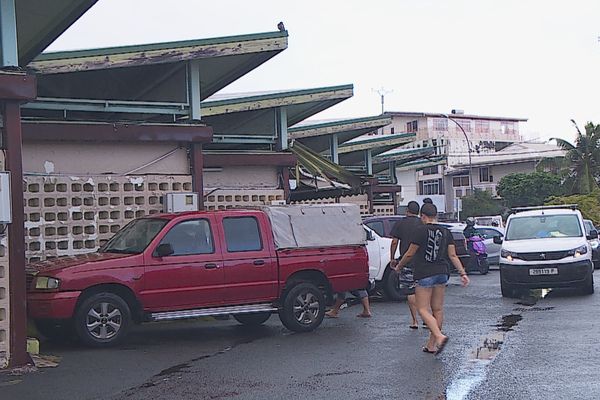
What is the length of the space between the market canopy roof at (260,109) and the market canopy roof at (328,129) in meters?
1.44

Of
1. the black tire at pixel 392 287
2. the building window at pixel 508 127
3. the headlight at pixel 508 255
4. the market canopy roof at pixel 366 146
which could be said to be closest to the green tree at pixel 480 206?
the market canopy roof at pixel 366 146

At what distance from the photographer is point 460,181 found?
70812 mm

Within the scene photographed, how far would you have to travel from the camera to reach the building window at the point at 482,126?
8906 centimetres

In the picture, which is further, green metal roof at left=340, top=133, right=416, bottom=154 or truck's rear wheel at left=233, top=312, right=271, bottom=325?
green metal roof at left=340, top=133, right=416, bottom=154

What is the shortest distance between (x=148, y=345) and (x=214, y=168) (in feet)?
23.8

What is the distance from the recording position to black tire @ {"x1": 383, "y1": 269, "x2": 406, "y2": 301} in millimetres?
17375

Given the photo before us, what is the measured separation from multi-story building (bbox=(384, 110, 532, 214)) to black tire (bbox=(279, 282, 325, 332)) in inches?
1651

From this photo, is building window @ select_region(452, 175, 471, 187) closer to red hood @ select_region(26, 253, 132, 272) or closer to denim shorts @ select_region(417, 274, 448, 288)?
red hood @ select_region(26, 253, 132, 272)

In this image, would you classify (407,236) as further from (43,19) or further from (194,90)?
(43,19)

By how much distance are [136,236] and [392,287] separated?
6674mm

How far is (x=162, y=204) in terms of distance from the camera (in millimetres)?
15461

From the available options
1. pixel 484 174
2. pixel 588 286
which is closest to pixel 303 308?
pixel 588 286

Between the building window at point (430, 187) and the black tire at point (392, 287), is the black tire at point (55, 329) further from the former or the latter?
the building window at point (430, 187)

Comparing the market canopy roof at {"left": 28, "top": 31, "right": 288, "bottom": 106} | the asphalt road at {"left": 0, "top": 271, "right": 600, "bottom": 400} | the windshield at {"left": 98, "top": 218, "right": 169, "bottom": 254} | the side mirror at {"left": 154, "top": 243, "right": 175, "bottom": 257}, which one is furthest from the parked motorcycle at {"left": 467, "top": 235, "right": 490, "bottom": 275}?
the side mirror at {"left": 154, "top": 243, "right": 175, "bottom": 257}
